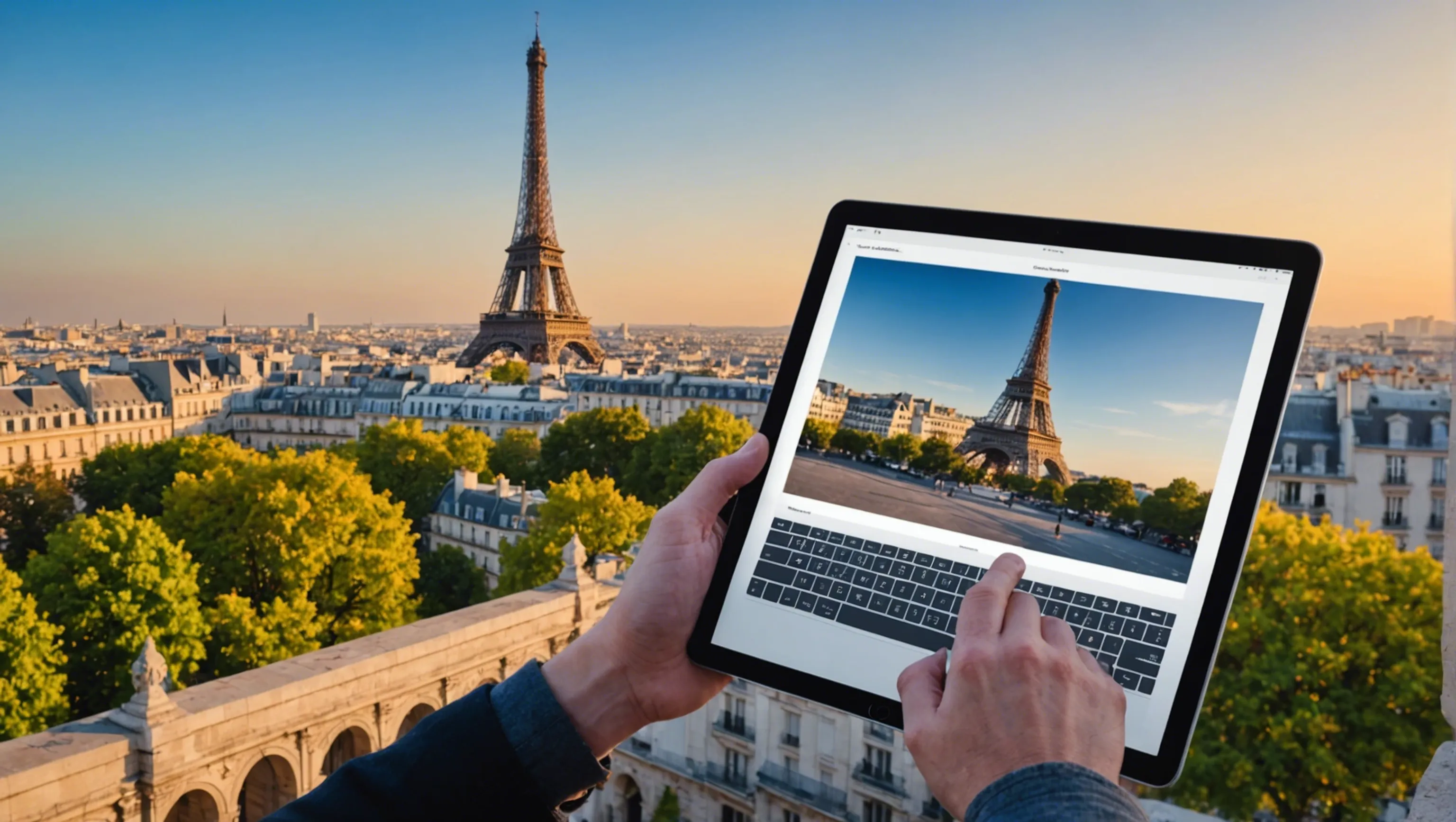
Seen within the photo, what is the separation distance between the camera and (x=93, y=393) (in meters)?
35.0

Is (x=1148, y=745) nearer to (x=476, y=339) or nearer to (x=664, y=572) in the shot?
(x=664, y=572)

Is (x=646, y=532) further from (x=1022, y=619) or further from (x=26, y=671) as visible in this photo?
(x=1022, y=619)

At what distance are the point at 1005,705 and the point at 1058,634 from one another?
167mm

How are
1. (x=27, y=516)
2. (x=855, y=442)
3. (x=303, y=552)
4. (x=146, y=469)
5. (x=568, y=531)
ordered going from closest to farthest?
Result: 1. (x=855, y=442)
2. (x=303, y=552)
3. (x=568, y=531)
4. (x=27, y=516)
5. (x=146, y=469)

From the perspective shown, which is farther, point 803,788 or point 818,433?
point 803,788

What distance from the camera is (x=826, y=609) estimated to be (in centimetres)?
191

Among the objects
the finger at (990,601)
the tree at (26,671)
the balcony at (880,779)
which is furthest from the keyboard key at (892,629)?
the tree at (26,671)

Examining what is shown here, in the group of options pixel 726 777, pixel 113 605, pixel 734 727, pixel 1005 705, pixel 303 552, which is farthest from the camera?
pixel 303 552

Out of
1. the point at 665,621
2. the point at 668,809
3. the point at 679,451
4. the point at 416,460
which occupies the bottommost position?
the point at 668,809

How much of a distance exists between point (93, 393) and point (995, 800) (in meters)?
40.3

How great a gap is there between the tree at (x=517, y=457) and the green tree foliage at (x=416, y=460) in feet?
4.90

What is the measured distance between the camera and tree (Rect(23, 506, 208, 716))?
13.3 metres

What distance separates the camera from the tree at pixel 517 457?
29.9m

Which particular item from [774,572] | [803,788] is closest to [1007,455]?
[774,572]
